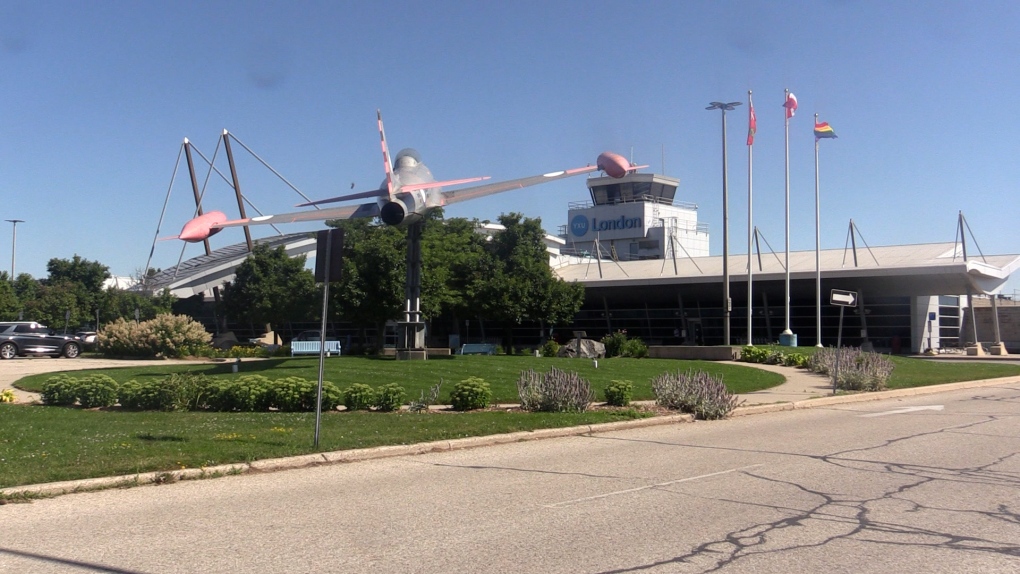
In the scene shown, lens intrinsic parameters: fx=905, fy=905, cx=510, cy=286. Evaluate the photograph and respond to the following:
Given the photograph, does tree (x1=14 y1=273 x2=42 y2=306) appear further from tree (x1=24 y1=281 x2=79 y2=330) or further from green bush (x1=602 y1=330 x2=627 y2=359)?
green bush (x1=602 y1=330 x2=627 y2=359)

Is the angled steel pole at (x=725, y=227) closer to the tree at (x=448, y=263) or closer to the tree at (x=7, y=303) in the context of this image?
the tree at (x=448, y=263)

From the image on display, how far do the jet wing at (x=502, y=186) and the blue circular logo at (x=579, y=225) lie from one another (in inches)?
2692

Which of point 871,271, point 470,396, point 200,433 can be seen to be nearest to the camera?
point 200,433

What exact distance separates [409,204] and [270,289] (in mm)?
28296

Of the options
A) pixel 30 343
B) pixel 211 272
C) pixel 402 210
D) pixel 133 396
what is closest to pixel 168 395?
pixel 133 396

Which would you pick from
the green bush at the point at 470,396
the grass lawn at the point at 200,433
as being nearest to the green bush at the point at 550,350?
the grass lawn at the point at 200,433

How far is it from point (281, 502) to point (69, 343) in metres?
34.0

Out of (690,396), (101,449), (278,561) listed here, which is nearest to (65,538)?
(278,561)

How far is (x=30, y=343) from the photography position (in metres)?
37.6

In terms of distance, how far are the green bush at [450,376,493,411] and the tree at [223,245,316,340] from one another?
110 feet

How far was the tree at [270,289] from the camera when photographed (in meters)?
50.8

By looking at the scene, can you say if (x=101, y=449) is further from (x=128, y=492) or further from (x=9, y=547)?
(x=9, y=547)

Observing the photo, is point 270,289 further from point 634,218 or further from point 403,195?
point 634,218

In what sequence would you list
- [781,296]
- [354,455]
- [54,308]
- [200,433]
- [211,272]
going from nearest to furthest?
1. [354,455]
2. [200,433]
3. [781,296]
4. [54,308]
5. [211,272]
